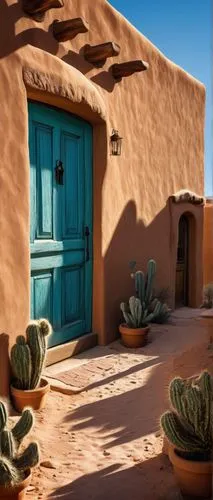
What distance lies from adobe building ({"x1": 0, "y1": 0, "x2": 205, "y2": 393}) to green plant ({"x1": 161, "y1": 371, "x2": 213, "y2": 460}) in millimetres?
1650

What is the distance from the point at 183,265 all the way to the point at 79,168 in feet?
14.4

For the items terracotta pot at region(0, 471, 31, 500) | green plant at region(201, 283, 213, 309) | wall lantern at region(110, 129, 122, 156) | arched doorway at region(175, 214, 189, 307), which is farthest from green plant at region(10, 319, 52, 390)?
arched doorway at region(175, 214, 189, 307)

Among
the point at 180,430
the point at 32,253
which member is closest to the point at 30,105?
the point at 32,253

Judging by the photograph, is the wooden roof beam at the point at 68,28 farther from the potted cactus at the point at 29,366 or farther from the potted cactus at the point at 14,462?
the potted cactus at the point at 14,462

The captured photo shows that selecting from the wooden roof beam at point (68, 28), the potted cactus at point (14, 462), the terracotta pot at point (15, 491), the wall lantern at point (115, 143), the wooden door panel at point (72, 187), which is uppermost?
the wooden roof beam at point (68, 28)

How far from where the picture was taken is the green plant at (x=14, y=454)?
90.7 inches

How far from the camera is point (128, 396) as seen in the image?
159 inches

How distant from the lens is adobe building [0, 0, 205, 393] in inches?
150

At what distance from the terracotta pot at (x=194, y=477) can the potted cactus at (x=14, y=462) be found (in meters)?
0.78

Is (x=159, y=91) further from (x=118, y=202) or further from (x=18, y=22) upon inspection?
(x=18, y=22)

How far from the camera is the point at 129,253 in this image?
619cm

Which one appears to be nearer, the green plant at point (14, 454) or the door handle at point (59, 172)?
the green plant at point (14, 454)

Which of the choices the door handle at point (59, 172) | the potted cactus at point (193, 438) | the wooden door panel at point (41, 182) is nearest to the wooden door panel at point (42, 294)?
the wooden door panel at point (41, 182)

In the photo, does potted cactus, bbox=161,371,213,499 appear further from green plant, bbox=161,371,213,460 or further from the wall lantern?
the wall lantern
